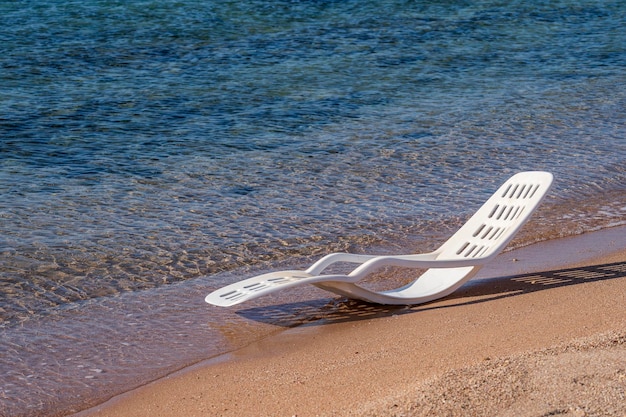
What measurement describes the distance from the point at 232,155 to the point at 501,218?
3776 mm

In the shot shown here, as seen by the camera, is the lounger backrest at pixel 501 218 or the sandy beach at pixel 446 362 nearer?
the sandy beach at pixel 446 362

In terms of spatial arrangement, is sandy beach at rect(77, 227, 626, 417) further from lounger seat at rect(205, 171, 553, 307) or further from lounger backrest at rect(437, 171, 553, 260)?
lounger backrest at rect(437, 171, 553, 260)

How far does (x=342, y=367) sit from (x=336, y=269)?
1639 mm

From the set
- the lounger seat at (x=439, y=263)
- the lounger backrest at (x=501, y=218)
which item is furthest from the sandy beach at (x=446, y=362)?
the lounger backrest at (x=501, y=218)

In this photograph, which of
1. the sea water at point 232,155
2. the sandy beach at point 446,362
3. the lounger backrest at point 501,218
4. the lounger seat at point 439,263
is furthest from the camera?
the lounger backrest at point 501,218

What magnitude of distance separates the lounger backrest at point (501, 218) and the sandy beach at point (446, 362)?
0.75 feet

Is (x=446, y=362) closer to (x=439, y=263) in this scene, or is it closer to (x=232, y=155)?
(x=439, y=263)

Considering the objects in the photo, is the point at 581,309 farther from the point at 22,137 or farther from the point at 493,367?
the point at 22,137

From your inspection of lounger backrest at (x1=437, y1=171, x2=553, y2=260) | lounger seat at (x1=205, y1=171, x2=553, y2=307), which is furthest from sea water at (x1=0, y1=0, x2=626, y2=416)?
lounger backrest at (x1=437, y1=171, x2=553, y2=260)

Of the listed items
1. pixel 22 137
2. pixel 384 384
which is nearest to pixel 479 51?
pixel 22 137

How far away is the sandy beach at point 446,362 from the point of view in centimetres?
322

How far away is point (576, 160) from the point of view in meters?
8.38

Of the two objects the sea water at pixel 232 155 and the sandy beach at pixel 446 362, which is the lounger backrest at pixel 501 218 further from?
the sea water at pixel 232 155

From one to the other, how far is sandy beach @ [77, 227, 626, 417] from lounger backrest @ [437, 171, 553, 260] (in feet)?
0.75
